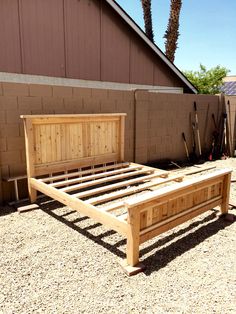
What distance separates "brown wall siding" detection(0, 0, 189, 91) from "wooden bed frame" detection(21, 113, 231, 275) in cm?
285

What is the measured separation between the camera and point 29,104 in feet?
15.2

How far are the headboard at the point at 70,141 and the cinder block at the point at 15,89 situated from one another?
488 mm

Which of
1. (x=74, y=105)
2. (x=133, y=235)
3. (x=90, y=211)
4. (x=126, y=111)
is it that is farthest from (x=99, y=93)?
(x=133, y=235)

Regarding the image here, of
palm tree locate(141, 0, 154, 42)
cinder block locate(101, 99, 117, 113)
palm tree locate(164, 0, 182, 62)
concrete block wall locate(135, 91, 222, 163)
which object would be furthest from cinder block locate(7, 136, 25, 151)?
palm tree locate(141, 0, 154, 42)

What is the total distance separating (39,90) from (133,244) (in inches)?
128

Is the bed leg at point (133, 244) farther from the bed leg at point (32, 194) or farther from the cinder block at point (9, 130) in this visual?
the cinder block at point (9, 130)

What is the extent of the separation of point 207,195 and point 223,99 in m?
6.52

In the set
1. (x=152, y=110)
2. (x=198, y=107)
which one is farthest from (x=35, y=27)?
(x=198, y=107)

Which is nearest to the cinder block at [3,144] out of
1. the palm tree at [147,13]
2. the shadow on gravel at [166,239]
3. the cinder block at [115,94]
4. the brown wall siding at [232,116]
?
the shadow on gravel at [166,239]

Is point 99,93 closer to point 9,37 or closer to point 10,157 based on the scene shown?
point 10,157

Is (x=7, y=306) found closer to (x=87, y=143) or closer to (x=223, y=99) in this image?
(x=87, y=143)

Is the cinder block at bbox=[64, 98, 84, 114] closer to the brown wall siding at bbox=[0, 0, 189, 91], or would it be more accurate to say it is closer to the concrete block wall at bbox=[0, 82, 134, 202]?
the concrete block wall at bbox=[0, 82, 134, 202]

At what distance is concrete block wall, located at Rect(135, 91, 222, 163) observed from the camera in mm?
6766

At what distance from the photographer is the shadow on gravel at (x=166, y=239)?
115 inches
